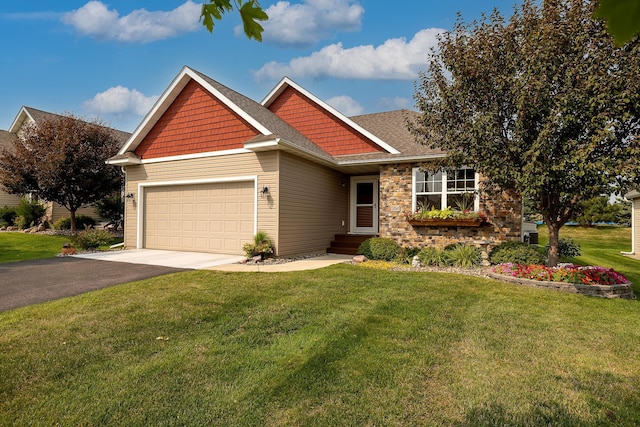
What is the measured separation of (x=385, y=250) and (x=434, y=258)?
1.49 metres

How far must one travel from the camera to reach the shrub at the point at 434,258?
31.1 feet

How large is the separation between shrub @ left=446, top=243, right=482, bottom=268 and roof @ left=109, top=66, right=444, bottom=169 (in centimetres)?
285

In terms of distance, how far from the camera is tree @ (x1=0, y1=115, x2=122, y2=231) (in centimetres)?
1502

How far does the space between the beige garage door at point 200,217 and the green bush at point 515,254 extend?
7.01m

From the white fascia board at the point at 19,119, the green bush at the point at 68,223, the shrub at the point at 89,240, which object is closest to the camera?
the shrub at the point at 89,240

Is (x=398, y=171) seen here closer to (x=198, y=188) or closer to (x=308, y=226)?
(x=308, y=226)

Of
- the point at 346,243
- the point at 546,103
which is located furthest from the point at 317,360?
the point at 346,243

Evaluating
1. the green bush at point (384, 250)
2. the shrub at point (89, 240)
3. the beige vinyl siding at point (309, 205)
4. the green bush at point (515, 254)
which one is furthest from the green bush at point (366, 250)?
the shrub at point (89, 240)

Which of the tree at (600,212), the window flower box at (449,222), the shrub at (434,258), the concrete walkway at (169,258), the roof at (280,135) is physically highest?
the roof at (280,135)

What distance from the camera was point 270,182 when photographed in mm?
10133

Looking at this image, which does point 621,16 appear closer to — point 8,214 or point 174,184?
point 174,184

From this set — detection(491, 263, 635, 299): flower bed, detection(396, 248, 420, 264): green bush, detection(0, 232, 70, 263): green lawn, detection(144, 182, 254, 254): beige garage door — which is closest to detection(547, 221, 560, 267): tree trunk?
detection(491, 263, 635, 299): flower bed

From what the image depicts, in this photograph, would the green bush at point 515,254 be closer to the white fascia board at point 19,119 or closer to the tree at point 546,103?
the tree at point 546,103

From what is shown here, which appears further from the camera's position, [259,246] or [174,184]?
[174,184]
